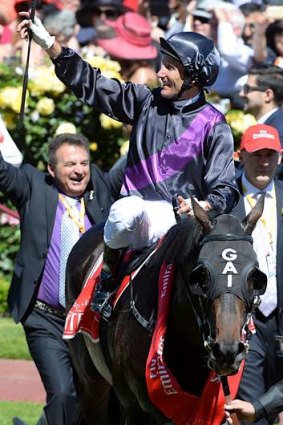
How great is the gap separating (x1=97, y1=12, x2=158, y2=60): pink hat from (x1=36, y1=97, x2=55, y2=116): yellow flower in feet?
4.80

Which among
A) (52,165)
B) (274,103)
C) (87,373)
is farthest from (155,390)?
(274,103)

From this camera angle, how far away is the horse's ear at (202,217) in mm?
5836

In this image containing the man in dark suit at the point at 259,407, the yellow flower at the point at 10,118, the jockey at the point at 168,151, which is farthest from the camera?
the yellow flower at the point at 10,118

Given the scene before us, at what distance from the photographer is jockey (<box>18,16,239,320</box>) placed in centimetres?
672

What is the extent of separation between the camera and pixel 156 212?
6832mm

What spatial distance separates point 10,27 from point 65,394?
25.3 ft

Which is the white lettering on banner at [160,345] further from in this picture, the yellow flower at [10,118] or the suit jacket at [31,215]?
the yellow flower at [10,118]

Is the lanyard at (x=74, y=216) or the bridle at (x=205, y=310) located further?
the lanyard at (x=74, y=216)

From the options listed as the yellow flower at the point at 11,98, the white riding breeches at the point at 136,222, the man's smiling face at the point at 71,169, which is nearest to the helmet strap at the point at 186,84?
the white riding breeches at the point at 136,222

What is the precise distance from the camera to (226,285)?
561 centimetres

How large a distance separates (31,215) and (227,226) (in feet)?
8.29

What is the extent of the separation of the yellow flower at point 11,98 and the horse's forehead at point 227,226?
Answer: 6522mm

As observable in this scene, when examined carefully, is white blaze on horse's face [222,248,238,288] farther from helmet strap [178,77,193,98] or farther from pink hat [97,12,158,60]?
pink hat [97,12,158,60]

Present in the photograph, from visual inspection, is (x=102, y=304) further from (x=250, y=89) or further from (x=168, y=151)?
(x=250, y=89)
